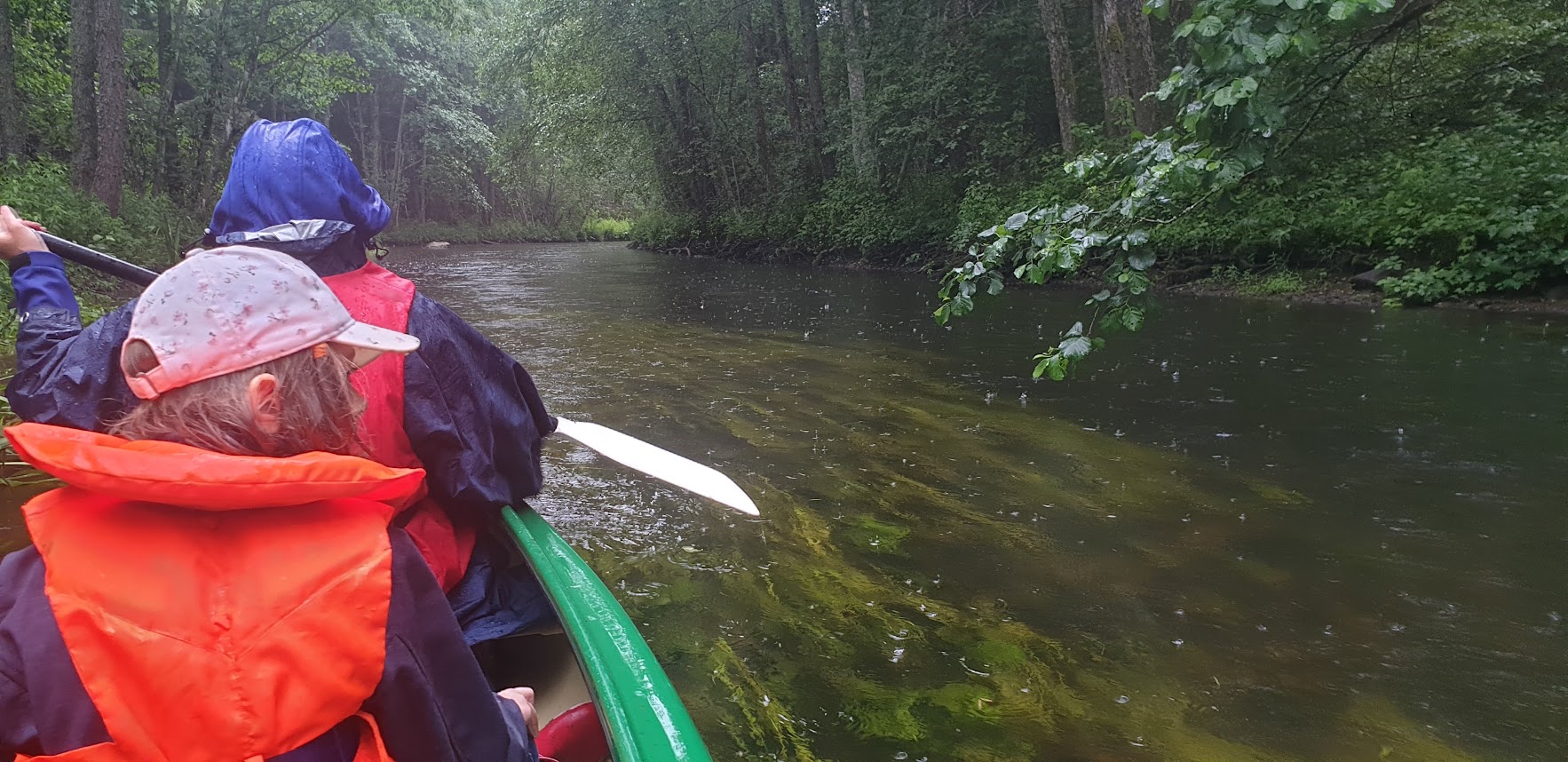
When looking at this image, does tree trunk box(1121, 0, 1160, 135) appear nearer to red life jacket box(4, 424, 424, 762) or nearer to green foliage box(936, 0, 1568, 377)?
green foliage box(936, 0, 1568, 377)

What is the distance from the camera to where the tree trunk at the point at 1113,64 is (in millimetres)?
12745

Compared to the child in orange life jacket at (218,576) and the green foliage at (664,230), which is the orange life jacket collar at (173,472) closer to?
the child in orange life jacket at (218,576)

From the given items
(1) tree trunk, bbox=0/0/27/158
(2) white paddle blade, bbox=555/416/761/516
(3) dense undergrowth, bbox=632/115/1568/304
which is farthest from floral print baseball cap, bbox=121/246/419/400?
(1) tree trunk, bbox=0/0/27/158

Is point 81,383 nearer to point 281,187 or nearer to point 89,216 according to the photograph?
point 281,187

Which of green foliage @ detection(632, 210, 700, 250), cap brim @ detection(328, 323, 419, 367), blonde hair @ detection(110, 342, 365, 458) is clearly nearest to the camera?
blonde hair @ detection(110, 342, 365, 458)

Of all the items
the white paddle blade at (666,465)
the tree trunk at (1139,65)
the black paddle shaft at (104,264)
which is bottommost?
the white paddle blade at (666,465)

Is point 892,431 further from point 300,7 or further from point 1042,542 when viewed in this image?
point 300,7

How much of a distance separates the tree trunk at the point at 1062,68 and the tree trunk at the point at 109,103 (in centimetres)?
1230

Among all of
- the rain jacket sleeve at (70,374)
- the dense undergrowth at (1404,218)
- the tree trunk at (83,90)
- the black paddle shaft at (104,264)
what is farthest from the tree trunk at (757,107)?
the rain jacket sleeve at (70,374)

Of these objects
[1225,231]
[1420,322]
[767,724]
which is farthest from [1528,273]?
[767,724]

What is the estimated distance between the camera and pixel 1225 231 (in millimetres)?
12688

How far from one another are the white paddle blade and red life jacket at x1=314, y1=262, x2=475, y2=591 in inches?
52.9

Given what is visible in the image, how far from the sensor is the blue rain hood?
2.02m

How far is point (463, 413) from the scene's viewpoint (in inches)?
84.1
